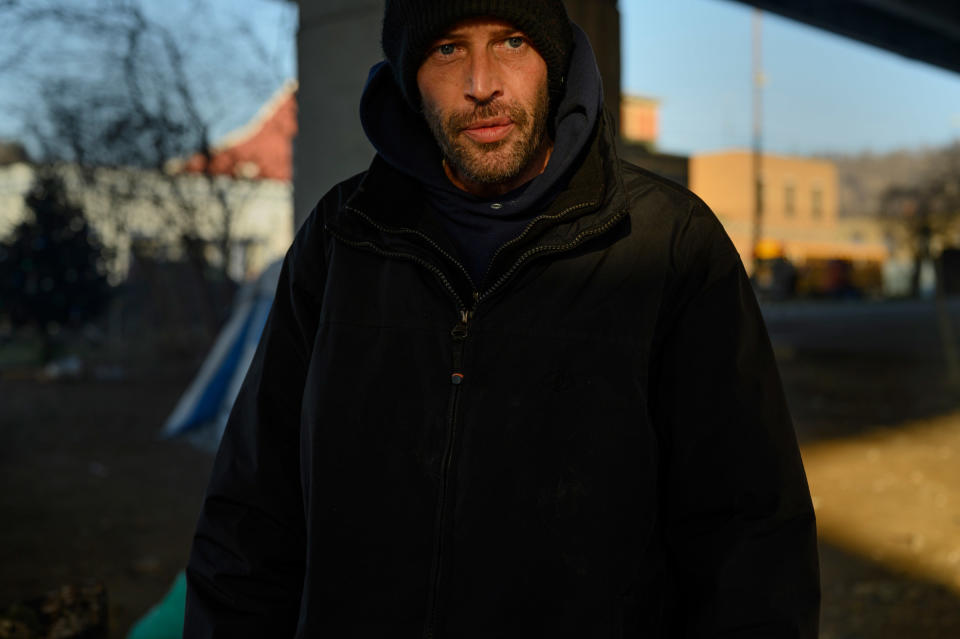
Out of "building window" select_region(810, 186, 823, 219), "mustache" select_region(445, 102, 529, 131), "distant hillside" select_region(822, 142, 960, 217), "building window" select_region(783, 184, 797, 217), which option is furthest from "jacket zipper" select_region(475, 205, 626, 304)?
"distant hillside" select_region(822, 142, 960, 217)

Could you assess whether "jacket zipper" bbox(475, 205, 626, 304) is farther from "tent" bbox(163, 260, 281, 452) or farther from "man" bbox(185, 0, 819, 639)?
"tent" bbox(163, 260, 281, 452)

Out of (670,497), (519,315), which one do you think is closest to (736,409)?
(670,497)

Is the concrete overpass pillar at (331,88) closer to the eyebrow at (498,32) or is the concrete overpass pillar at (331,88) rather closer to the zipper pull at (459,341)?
the eyebrow at (498,32)

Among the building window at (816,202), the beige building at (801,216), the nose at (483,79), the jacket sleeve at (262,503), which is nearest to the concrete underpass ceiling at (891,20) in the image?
the nose at (483,79)

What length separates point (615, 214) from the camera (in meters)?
1.62

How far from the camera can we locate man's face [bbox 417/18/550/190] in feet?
5.60

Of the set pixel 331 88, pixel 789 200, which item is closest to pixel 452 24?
pixel 331 88

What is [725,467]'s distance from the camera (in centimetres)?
152

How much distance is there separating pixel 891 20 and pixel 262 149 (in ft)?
27.2

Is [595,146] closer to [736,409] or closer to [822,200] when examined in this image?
[736,409]

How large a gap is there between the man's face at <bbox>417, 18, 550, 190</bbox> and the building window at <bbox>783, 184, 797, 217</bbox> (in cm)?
4862

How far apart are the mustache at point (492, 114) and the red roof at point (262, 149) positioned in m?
9.90

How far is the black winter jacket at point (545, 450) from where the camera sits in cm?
151

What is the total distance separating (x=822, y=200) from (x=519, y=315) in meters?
51.6
